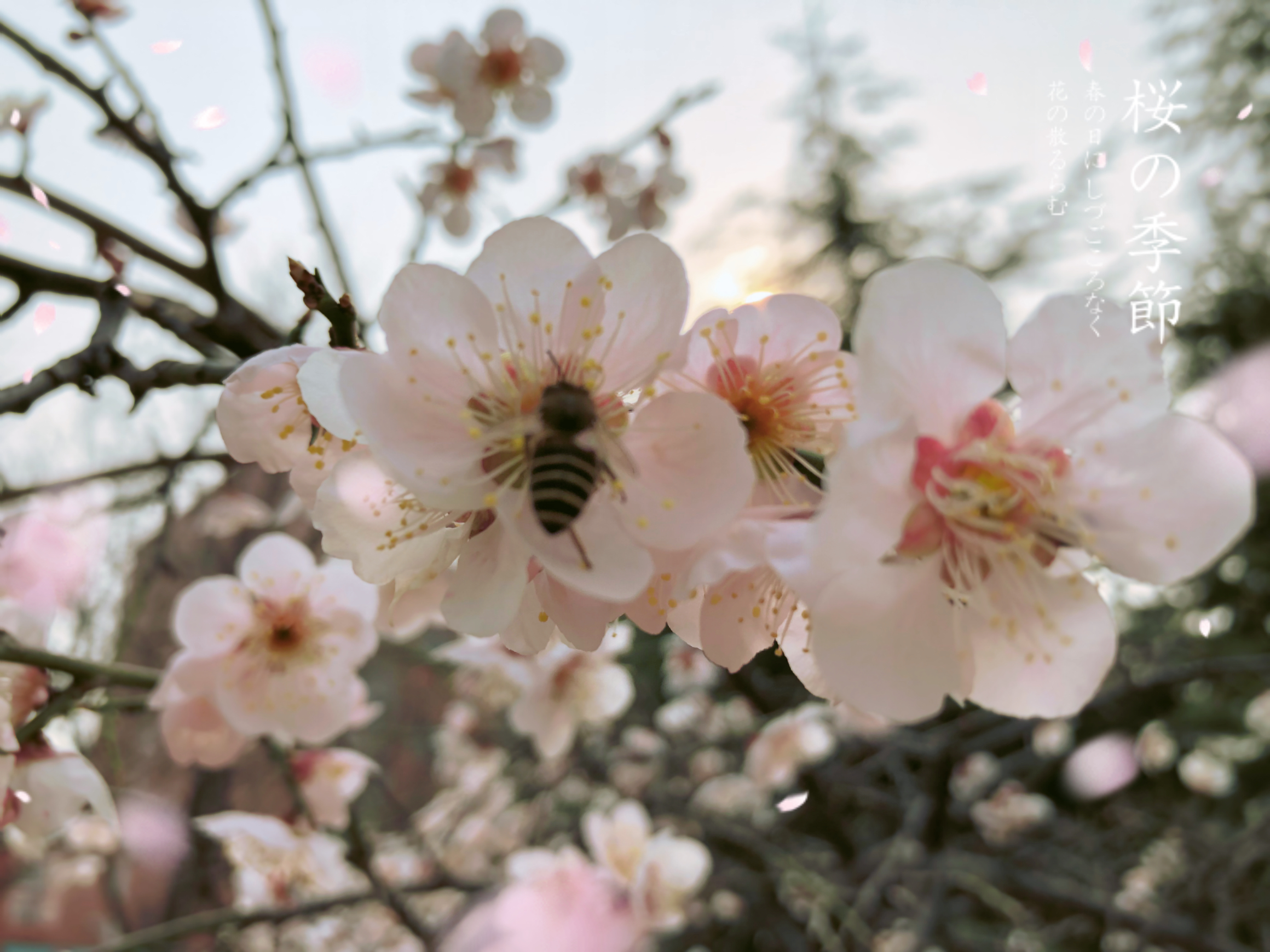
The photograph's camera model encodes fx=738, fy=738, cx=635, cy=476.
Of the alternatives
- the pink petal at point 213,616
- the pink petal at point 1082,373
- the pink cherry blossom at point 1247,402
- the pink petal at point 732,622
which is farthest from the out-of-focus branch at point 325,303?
the pink cherry blossom at point 1247,402

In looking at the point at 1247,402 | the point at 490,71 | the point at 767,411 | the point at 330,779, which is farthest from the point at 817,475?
the point at 1247,402

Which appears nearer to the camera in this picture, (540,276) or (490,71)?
(540,276)

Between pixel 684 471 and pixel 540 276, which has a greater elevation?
pixel 540 276

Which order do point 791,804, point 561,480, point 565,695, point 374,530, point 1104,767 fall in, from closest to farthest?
point 561,480 < point 374,530 < point 791,804 < point 565,695 < point 1104,767

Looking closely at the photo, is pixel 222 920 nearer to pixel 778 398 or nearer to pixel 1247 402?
pixel 778 398

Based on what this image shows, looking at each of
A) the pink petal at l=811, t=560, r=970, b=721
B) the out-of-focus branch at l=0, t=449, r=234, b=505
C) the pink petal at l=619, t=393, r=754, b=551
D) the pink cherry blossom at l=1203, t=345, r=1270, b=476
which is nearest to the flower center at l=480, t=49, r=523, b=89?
the out-of-focus branch at l=0, t=449, r=234, b=505

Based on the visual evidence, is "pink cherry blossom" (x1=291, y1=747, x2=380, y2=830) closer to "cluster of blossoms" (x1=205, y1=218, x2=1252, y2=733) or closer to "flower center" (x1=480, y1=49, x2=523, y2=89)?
"cluster of blossoms" (x1=205, y1=218, x2=1252, y2=733)

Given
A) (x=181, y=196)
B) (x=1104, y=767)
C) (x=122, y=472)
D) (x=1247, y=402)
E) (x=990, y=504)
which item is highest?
(x=181, y=196)

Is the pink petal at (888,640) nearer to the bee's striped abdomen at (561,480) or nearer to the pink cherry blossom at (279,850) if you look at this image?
the bee's striped abdomen at (561,480)
